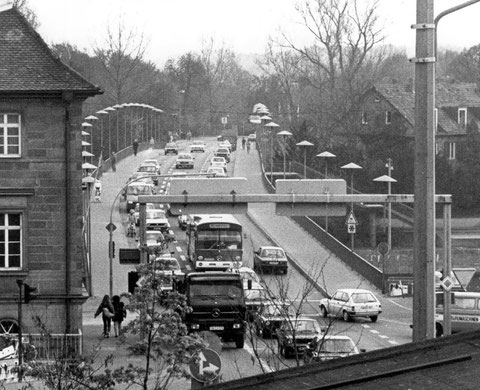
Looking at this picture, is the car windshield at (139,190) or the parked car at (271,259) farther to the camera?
the car windshield at (139,190)

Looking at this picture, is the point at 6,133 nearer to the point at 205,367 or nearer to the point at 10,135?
the point at 10,135

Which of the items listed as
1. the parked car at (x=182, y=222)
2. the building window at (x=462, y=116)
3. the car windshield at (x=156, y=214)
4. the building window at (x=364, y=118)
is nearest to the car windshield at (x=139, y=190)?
the parked car at (x=182, y=222)

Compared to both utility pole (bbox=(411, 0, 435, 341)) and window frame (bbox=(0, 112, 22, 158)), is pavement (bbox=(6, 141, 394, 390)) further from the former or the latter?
utility pole (bbox=(411, 0, 435, 341))

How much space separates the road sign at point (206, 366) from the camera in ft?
56.4

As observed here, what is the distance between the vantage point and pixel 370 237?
75125 mm

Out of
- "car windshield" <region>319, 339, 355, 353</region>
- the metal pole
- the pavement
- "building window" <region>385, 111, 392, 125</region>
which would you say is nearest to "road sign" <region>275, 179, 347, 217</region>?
the pavement

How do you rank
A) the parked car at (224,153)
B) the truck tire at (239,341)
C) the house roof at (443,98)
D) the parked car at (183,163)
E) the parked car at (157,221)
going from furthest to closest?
the parked car at (224,153), the parked car at (183,163), the house roof at (443,98), the parked car at (157,221), the truck tire at (239,341)

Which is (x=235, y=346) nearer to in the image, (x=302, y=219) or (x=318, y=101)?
(x=302, y=219)

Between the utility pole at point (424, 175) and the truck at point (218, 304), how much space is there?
929 inches

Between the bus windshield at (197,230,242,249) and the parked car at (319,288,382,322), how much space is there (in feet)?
45.5

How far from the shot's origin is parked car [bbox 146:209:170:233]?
2751 inches

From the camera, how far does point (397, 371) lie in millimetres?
9805

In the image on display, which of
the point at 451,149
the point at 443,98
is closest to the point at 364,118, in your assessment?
the point at 443,98

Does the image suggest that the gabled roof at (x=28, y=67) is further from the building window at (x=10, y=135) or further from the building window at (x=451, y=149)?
the building window at (x=451, y=149)
